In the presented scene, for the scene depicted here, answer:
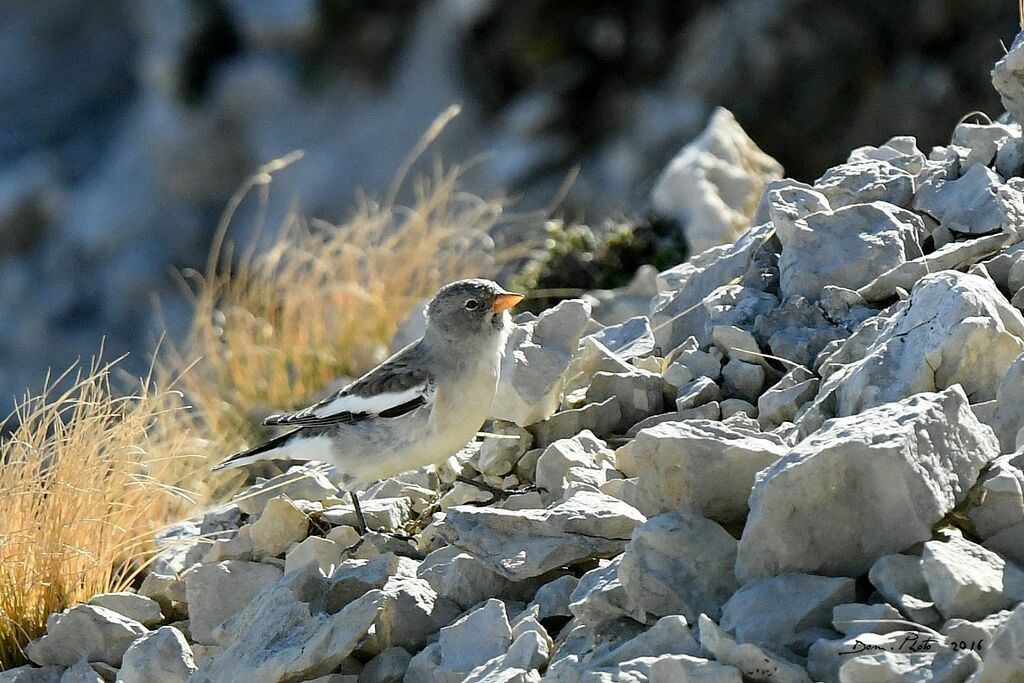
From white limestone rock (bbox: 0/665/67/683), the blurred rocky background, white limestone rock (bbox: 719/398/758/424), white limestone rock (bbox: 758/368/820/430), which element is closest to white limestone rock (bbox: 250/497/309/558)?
white limestone rock (bbox: 0/665/67/683)

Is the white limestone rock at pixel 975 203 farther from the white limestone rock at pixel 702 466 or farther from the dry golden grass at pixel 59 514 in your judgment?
the dry golden grass at pixel 59 514

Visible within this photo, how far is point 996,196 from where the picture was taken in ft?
15.3

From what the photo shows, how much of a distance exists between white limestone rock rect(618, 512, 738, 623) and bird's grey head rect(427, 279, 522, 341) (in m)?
1.76

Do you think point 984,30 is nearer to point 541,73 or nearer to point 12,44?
point 541,73

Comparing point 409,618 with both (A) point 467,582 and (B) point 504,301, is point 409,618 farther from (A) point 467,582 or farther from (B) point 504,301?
(B) point 504,301

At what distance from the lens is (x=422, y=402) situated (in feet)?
15.4

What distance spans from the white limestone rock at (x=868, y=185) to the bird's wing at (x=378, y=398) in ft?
5.80

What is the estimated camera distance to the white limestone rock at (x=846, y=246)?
4.71 metres

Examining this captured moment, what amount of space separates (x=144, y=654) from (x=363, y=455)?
103cm

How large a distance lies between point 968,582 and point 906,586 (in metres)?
0.14

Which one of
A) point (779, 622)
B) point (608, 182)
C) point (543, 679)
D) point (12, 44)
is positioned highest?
point (779, 622)

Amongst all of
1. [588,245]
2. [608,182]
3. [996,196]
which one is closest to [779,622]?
[996,196]

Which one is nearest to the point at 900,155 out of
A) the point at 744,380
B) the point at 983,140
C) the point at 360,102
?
the point at 983,140

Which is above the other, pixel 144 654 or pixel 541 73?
pixel 144 654
